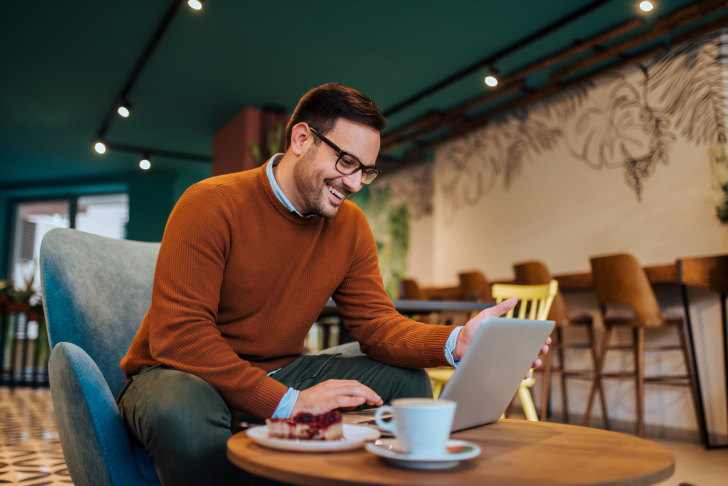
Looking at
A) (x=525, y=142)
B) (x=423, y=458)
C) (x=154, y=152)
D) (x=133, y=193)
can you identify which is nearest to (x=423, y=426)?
(x=423, y=458)

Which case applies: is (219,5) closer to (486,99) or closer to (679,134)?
(486,99)

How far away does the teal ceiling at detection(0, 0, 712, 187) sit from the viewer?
410 cm

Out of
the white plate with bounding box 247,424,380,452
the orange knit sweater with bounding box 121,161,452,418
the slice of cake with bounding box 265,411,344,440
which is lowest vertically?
the white plate with bounding box 247,424,380,452

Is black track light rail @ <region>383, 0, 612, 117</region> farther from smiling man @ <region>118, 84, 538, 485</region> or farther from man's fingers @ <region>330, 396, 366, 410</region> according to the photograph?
man's fingers @ <region>330, 396, 366, 410</region>

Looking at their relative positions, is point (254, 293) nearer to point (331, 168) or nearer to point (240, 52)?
point (331, 168)

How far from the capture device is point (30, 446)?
3055mm

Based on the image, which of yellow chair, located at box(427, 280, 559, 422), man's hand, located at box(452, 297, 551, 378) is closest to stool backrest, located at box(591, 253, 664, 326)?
yellow chair, located at box(427, 280, 559, 422)

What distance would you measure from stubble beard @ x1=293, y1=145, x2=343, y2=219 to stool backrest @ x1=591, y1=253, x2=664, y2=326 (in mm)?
2620

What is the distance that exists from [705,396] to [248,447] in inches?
145

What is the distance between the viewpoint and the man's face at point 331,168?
1.38m

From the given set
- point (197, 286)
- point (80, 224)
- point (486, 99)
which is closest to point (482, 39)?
point (486, 99)

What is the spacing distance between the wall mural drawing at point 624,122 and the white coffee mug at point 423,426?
12.9 ft

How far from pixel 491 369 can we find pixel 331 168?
659mm

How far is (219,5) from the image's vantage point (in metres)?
4.00
